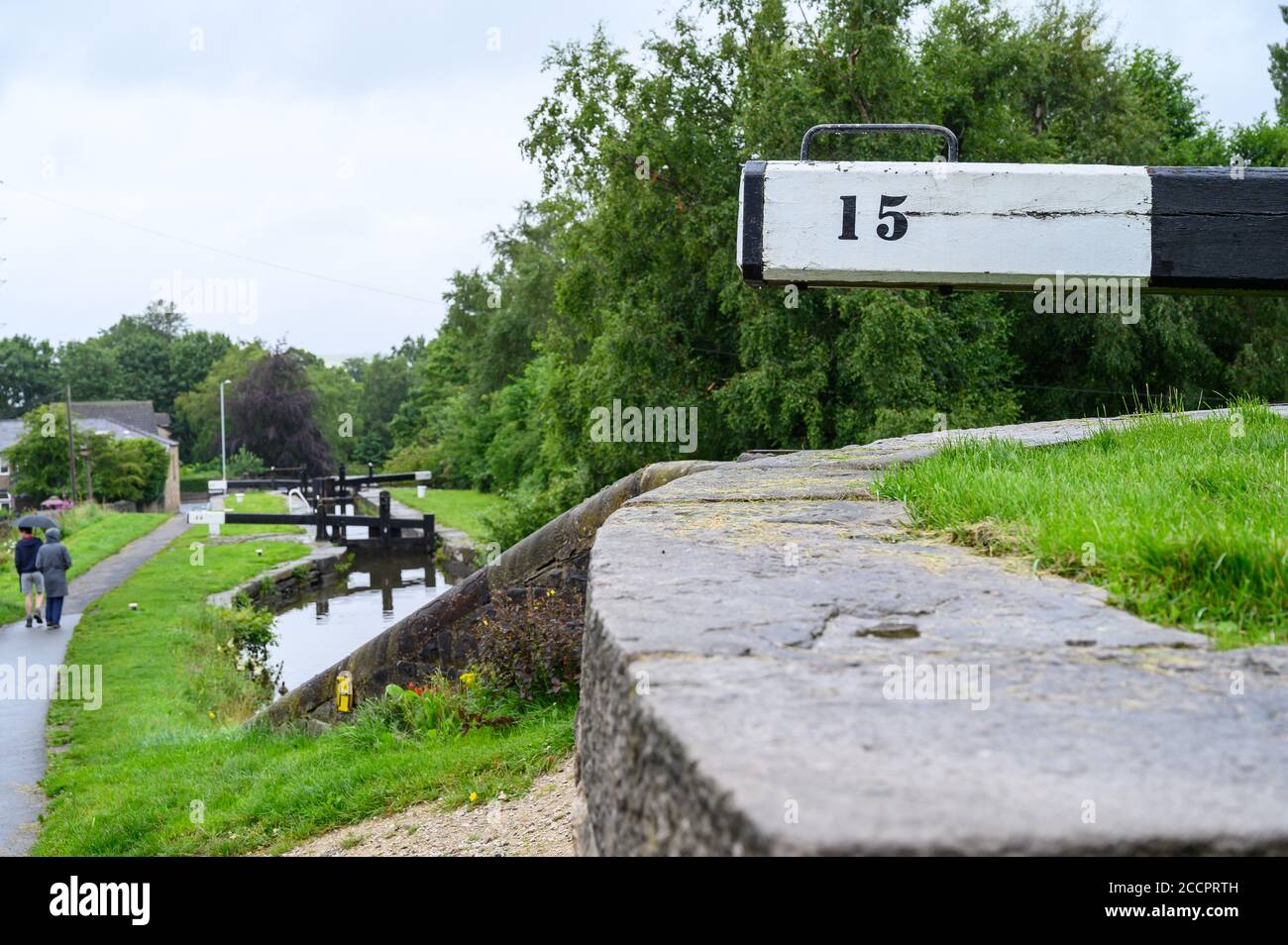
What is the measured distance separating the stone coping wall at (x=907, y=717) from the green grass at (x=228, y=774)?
10.9 ft

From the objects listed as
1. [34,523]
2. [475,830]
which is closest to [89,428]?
[34,523]

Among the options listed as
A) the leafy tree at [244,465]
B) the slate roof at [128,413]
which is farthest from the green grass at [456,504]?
the slate roof at [128,413]

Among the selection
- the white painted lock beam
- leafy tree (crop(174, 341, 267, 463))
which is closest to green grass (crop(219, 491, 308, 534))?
leafy tree (crop(174, 341, 267, 463))

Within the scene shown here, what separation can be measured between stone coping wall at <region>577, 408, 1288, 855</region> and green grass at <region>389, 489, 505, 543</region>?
2890 cm

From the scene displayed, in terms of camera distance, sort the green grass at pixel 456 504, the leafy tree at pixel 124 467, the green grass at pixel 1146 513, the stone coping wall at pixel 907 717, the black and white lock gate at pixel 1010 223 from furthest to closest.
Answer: the leafy tree at pixel 124 467 < the green grass at pixel 456 504 < the black and white lock gate at pixel 1010 223 < the green grass at pixel 1146 513 < the stone coping wall at pixel 907 717

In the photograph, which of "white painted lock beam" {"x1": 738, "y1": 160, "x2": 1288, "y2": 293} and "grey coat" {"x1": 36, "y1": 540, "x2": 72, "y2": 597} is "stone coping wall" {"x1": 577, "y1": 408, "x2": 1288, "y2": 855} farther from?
"grey coat" {"x1": 36, "y1": 540, "x2": 72, "y2": 597}

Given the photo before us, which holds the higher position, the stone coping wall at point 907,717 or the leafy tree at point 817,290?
the leafy tree at point 817,290

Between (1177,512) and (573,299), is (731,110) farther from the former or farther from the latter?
(1177,512)

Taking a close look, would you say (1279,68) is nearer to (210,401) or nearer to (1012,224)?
(1012,224)

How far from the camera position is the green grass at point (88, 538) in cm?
1798

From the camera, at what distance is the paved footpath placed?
24.5 feet

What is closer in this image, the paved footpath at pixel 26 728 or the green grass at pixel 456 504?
Result: the paved footpath at pixel 26 728

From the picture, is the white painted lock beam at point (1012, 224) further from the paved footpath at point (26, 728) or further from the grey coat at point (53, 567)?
the grey coat at point (53, 567)
